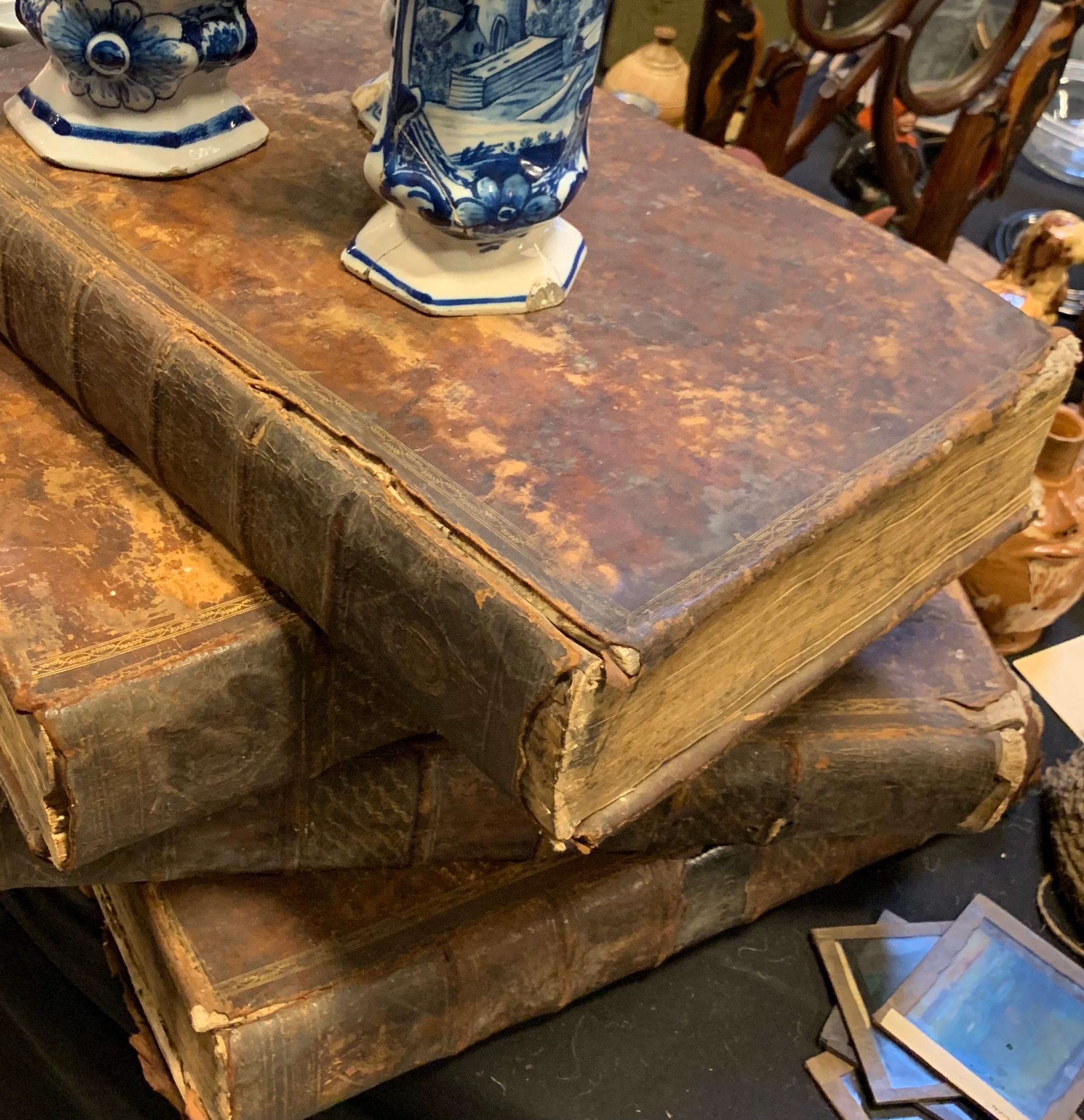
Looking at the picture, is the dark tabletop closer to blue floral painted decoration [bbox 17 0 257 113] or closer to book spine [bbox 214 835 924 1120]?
book spine [bbox 214 835 924 1120]

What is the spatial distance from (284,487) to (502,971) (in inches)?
14.7

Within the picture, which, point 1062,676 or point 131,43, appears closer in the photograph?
point 131,43

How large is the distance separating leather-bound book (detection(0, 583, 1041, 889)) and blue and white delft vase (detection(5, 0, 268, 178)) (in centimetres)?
42

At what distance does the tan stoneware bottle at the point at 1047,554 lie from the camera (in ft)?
3.38

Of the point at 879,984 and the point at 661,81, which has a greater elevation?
the point at 661,81

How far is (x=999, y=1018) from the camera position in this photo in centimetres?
83

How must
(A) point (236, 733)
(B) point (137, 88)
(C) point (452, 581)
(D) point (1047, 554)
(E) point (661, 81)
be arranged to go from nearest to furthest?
(C) point (452, 581) → (A) point (236, 733) → (B) point (137, 88) → (D) point (1047, 554) → (E) point (661, 81)

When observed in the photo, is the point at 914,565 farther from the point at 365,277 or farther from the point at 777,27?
the point at 777,27

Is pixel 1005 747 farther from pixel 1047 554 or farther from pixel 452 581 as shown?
pixel 452 581

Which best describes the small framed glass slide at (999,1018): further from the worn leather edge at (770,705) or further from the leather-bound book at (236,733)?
the worn leather edge at (770,705)

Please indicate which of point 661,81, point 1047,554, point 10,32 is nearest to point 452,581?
point 1047,554

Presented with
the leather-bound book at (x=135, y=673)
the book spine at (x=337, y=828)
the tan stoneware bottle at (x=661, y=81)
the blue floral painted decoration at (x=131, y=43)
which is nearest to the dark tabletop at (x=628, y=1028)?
the book spine at (x=337, y=828)

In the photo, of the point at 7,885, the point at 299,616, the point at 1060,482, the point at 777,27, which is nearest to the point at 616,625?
the point at 299,616

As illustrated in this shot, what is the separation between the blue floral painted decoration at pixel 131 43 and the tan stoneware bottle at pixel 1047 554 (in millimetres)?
712
